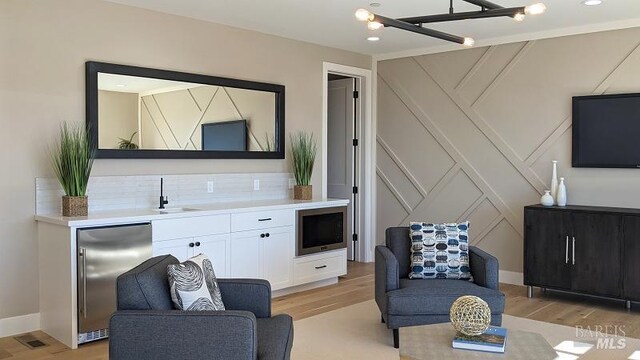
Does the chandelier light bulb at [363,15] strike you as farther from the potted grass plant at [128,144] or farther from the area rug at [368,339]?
the potted grass plant at [128,144]

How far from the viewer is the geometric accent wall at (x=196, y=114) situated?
4.95 metres

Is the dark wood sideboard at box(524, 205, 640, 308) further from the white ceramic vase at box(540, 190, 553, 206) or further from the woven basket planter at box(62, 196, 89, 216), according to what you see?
the woven basket planter at box(62, 196, 89, 216)

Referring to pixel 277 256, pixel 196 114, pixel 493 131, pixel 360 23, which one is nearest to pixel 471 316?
pixel 277 256

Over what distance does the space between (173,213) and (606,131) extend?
388 centimetres

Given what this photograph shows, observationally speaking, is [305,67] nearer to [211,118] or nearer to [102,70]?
[211,118]

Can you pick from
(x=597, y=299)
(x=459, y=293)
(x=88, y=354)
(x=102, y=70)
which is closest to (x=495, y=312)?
(x=459, y=293)

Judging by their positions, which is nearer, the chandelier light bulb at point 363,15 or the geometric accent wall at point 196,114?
the chandelier light bulb at point 363,15

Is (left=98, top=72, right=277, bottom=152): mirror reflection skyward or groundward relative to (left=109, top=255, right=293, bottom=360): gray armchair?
skyward

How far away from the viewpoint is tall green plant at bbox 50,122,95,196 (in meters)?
4.22

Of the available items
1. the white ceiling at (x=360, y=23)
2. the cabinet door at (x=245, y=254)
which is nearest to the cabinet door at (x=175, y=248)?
the cabinet door at (x=245, y=254)

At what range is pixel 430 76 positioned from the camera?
6.61 meters

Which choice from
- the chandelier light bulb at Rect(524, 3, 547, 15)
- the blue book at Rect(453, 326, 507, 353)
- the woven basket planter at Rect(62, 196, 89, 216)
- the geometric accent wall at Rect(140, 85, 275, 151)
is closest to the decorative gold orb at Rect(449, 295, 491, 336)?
the blue book at Rect(453, 326, 507, 353)

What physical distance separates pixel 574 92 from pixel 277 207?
3.01 meters

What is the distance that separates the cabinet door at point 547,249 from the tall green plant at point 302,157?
2171 millimetres
